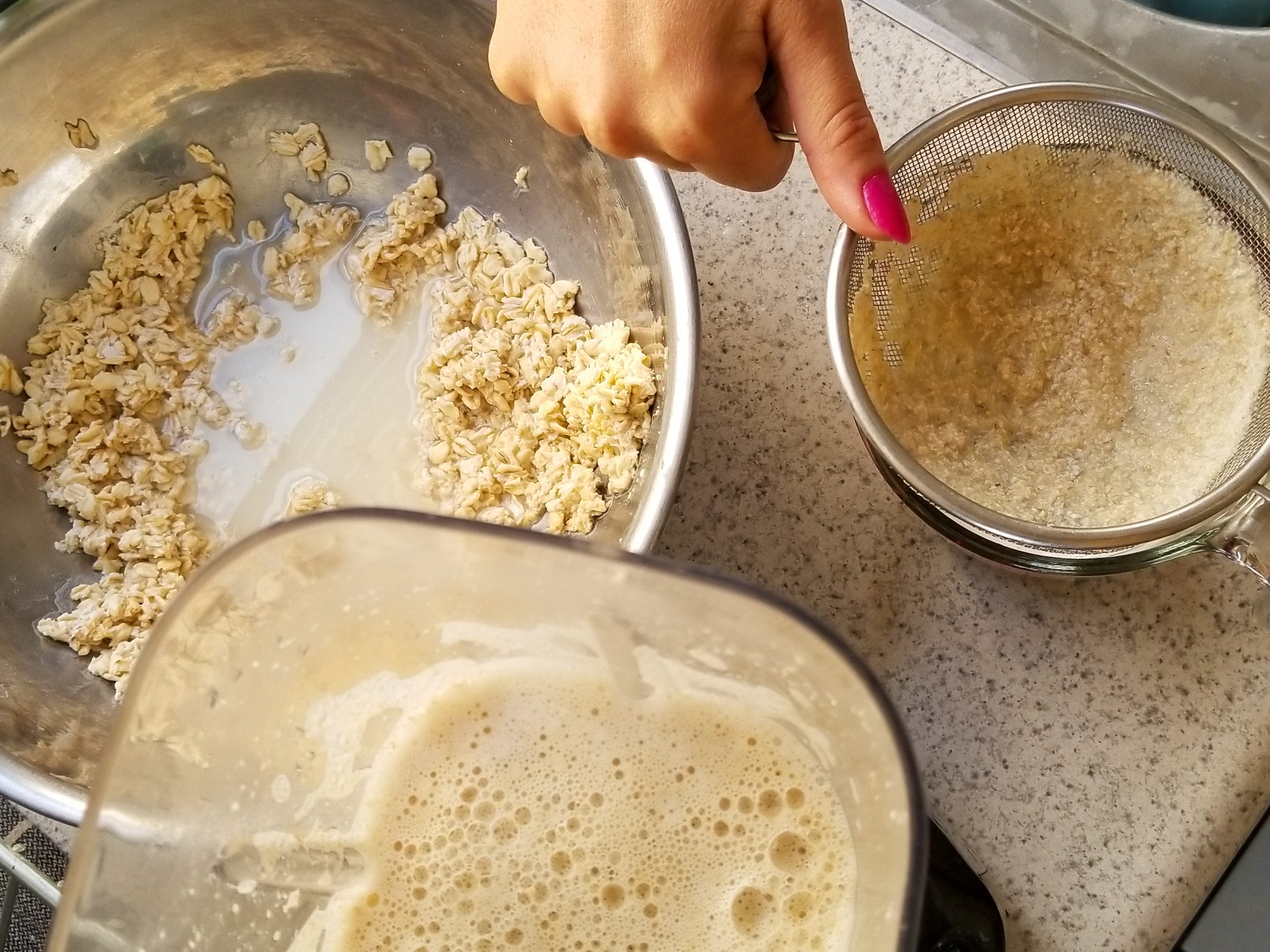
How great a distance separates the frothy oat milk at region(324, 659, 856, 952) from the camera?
1.83 feet

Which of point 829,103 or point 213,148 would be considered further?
point 213,148

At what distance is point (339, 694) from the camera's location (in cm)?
62

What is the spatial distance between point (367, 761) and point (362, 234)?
1.78 ft

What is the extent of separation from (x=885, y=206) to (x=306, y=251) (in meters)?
0.59

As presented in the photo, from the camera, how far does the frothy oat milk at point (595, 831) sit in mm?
557

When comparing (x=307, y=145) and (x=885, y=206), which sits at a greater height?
(x=885, y=206)

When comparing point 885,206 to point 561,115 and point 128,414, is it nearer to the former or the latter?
point 561,115

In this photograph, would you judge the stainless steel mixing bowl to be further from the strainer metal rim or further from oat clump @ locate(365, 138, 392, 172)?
the strainer metal rim

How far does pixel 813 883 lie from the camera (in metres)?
0.55

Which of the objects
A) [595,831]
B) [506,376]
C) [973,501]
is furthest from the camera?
[506,376]

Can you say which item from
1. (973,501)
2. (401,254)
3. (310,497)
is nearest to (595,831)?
(973,501)

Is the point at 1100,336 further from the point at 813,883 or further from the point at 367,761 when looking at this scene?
the point at 367,761

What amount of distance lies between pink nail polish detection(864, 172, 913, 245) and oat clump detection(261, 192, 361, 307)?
0.56m

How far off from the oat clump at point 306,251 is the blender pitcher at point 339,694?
497 mm
